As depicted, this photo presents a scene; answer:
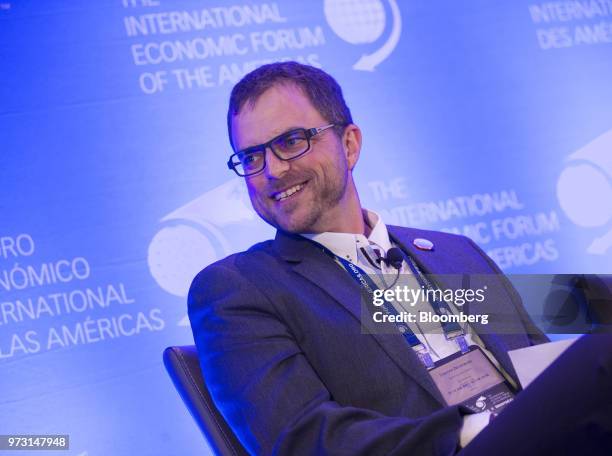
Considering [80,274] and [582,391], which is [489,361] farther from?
[80,274]

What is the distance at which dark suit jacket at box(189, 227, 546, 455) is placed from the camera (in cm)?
173

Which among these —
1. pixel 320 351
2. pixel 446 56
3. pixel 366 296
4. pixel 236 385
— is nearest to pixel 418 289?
pixel 366 296

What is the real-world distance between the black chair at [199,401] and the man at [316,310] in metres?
0.06

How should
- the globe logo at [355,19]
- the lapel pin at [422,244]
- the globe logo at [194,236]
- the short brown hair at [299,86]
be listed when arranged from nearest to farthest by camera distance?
1. the short brown hair at [299,86]
2. the lapel pin at [422,244]
3. the globe logo at [194,236]
4. the globe logo at [355,19]

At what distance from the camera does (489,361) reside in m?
2.29

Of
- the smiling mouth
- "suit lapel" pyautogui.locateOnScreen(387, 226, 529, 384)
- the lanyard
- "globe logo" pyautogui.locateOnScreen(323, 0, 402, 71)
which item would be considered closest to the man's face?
the smiling mouth

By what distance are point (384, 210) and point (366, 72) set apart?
76 cm

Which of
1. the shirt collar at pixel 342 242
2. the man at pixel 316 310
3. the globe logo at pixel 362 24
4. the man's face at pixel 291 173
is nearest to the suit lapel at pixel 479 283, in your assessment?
the man at pixel 316 310

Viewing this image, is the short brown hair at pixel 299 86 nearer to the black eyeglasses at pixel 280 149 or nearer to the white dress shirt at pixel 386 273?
the black eyeglasses at pixel 280 149

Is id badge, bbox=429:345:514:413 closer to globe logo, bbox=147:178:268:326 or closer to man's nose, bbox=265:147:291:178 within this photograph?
man's nose, bbox=265:147:291:178

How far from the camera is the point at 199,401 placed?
6.73 ft

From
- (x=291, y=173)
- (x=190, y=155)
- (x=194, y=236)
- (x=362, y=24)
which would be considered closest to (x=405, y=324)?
(x=291, y=173)

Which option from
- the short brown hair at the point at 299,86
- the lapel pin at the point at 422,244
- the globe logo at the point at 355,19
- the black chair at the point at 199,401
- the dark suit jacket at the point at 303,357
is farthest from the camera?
the globe logo at the point at 355,19

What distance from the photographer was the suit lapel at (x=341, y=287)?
2.05 meters
